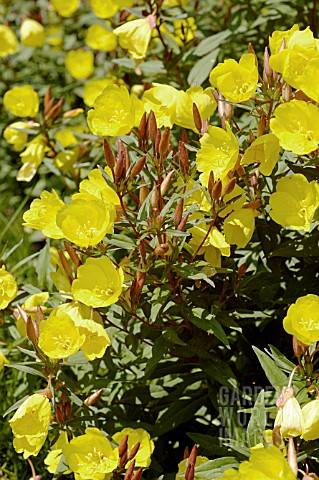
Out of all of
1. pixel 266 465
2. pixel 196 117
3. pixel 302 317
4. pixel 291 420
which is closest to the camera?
pixel 266 465

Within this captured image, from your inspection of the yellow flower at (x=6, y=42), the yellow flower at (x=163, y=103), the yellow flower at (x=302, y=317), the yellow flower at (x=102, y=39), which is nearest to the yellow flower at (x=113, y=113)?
the yellow flower at (x=163, y=103)

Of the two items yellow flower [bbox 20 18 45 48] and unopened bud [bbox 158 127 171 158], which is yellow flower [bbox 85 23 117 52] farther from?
unopened bud [bbox 158 127 171 158]

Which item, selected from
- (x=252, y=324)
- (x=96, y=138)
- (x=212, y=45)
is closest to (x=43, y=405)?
(x=252, y=324)

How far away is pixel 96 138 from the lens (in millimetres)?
2881

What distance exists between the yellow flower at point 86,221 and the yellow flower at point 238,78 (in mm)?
422

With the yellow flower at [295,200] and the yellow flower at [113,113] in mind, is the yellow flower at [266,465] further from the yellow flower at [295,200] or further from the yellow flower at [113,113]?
the yellow flower at [113,113]

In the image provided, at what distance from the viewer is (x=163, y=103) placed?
1975 mm

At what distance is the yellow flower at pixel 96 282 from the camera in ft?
5.71

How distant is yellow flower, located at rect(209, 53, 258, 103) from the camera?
180 centimetres

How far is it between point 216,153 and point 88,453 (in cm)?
80

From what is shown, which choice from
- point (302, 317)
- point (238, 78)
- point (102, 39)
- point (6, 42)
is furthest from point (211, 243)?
point (6, 42)

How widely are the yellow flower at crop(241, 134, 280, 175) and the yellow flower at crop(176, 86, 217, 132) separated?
0.22 m

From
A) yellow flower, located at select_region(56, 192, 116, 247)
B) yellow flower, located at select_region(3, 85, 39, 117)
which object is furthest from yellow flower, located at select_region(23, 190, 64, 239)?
yellow flower, located at select_region(3, 85, 39, 117)

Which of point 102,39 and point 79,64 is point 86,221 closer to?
point 102,39
